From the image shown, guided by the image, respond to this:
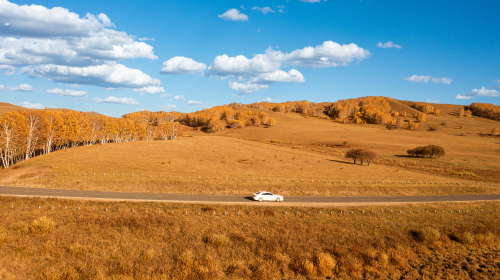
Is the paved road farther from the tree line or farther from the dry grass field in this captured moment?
the tree line

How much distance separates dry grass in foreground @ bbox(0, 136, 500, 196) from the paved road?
234 cm

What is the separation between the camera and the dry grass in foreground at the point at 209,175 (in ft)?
145

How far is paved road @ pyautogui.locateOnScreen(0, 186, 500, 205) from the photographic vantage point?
37438mm

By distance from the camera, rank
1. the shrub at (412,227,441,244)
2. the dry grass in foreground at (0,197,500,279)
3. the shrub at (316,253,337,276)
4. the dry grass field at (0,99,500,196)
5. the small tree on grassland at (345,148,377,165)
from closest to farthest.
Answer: the dry grass in foreground at (0,197,500,279) < the shrub at (316,253,337,276) < the shrub at (412,227,441,244) < the dry grass field at (0,99,500,196) < the small tree on grassland at (345,148,377,165)

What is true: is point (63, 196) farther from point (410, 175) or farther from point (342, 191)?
point (410, 175)

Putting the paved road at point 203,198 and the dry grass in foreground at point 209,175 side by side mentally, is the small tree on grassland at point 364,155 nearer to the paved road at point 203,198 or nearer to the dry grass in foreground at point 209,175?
the dry grass in foreground at point 209,175

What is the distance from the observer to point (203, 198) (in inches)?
1512

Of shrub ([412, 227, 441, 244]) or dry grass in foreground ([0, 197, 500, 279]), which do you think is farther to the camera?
shrub ([412, 227, 441, 244])

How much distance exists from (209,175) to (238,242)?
27526mm

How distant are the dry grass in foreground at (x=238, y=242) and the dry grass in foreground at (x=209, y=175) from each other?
9203 mm

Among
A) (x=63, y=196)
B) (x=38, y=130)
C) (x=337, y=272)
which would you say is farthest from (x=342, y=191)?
(x=38, y=130)

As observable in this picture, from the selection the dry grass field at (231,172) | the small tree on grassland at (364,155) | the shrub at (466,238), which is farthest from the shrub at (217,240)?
the small tree on grassland at (364,155)

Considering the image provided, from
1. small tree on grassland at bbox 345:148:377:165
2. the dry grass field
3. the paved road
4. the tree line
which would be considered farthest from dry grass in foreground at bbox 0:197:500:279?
the tree line

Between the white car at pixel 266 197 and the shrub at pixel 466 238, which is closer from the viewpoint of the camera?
the shrub at pixel 466 238
